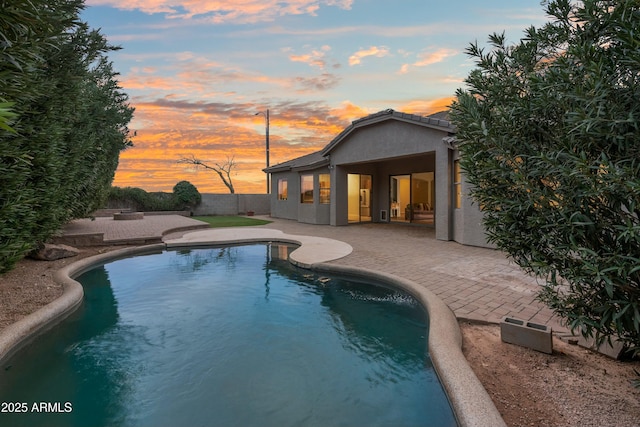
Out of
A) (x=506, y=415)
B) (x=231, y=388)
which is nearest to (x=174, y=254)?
(x=231, y=388)

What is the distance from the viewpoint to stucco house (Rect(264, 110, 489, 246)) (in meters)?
11.7

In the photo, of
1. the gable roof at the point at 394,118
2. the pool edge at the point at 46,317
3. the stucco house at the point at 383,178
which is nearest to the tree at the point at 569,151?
the pool edge at the point at 46,317

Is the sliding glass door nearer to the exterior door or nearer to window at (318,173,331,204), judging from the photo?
the exterior door

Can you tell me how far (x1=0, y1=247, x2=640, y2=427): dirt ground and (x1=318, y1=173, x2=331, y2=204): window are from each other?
13542 mm

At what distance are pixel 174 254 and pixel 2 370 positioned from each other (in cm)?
730

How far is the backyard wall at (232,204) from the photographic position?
27266 mm

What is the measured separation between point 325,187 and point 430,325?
543 inches

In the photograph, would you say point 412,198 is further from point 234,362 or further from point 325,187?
point 234,362

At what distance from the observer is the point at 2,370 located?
3.95 meters

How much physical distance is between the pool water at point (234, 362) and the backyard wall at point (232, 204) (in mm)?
20516

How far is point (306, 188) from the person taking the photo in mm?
19156

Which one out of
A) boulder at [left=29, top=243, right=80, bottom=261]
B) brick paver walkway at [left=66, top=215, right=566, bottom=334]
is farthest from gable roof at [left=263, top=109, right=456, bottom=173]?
boulder at [left=29, top=243, right=80, bottom=261]

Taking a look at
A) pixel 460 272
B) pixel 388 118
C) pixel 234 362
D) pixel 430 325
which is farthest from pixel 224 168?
pixel 430 325

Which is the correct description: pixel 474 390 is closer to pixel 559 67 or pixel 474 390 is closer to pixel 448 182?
pixel 559 67
